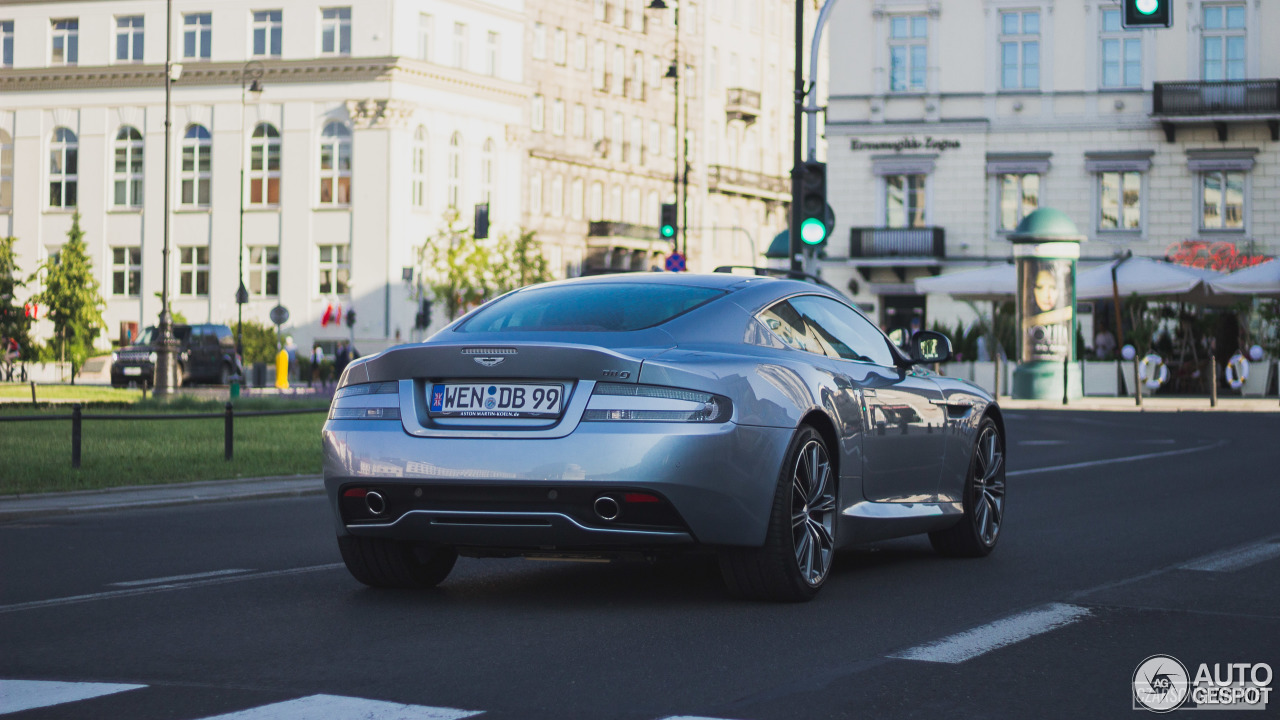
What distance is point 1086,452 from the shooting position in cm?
2097

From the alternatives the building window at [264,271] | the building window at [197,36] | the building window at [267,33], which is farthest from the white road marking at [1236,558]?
the building window at [197,36]

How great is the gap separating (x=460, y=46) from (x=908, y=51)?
2513 cm

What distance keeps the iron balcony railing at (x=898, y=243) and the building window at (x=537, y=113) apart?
29.5m

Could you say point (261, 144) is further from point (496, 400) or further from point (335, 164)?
point (496, 400)

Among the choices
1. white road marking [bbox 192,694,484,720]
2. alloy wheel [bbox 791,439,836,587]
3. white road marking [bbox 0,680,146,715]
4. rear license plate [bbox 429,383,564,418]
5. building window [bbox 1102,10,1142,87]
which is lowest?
white road marking [bbox 0,680,146,715]

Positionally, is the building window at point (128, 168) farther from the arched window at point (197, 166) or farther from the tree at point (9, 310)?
the tree at point (9, 310)

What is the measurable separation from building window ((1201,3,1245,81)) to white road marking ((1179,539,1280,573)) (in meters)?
47.0

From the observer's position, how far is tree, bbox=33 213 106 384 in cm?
5750

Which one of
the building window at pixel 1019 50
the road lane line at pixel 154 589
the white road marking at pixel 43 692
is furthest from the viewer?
the building window at pixel 1019 50

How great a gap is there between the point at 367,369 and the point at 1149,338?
34.6 m

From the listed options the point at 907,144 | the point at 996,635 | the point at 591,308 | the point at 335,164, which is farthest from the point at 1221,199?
the point at 996,635

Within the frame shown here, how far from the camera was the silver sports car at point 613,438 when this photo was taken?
6.95 metres

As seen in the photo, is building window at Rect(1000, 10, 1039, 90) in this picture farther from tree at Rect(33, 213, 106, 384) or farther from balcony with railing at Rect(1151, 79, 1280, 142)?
tree at Rect(33, 213, 106, 384)

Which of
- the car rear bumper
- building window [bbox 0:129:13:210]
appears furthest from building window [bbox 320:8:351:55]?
the car rear bumper
